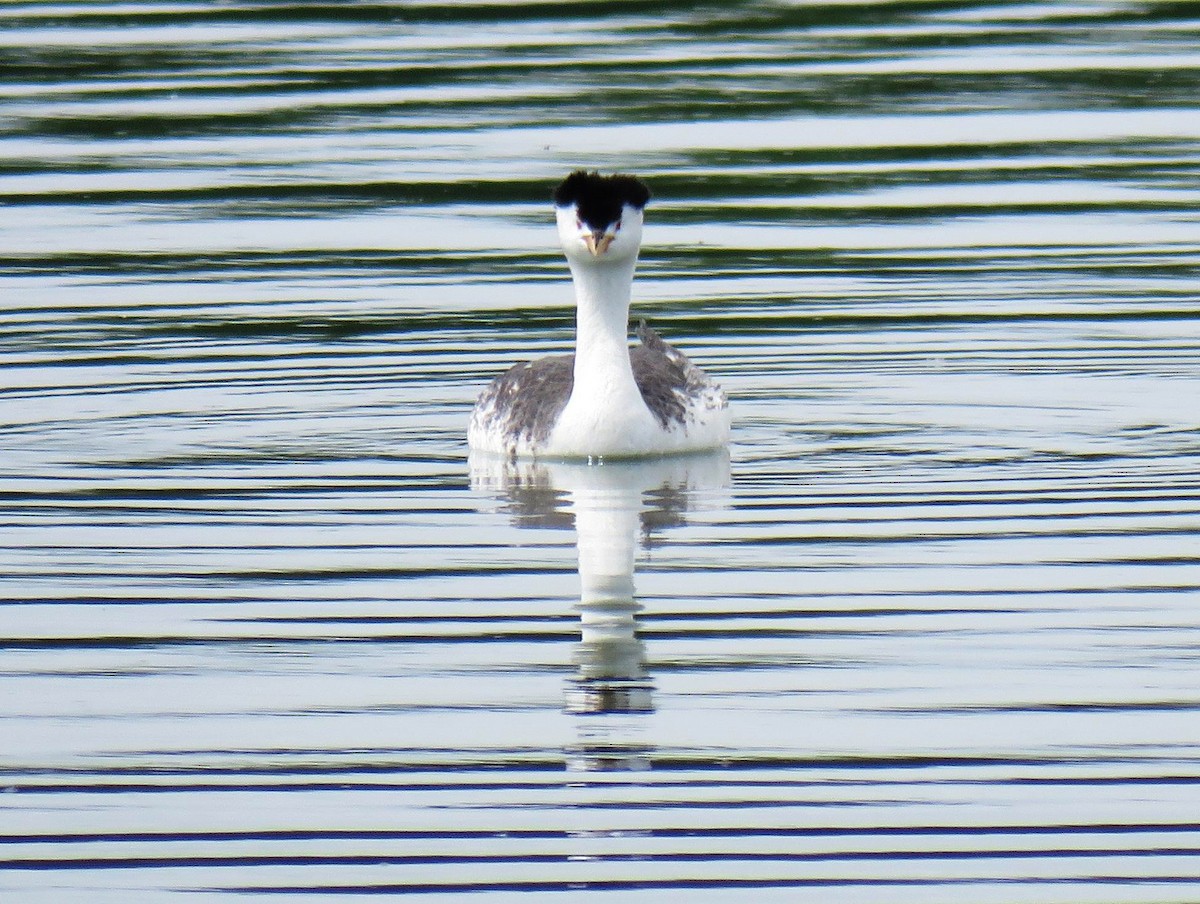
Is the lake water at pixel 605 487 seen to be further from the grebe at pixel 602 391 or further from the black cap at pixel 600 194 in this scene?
the black cap at pixel 600 194

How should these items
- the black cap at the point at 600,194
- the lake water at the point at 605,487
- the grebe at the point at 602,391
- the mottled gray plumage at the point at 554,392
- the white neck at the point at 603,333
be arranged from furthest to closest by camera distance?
Result: the mottled gray plumage at the point at 554,392
the white neck at the point at 603,333
the grebe at the point at 602,391
the black cap at the point at 600,194
the lake water at the point at 605,487

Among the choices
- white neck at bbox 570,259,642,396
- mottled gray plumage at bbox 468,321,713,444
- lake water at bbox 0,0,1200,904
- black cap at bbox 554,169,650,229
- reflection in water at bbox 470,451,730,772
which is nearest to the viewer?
lake water at bbox 0,0,1200,904

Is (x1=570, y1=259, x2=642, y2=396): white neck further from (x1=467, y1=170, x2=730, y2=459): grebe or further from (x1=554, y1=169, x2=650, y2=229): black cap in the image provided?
(x1=554, y1=169, x2=650, y2=229): black cap

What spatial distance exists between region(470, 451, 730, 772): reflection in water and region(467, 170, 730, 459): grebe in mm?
121

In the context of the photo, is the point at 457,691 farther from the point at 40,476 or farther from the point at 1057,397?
the point at 1057,397

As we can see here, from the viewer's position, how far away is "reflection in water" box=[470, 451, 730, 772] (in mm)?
8539

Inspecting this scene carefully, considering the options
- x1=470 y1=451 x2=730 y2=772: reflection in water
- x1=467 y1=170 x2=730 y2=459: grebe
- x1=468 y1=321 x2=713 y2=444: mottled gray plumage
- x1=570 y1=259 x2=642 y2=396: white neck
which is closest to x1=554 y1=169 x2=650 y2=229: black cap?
x1=467 y1=170 x2=730 y2=459: grebe

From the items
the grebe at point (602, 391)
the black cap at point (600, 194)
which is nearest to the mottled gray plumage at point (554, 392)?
the grebe at point (602, 391)

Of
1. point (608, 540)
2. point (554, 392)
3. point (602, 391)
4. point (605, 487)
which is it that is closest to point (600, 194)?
point (602, 391)

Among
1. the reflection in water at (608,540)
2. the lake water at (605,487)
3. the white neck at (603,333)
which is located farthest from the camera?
the white neck at (603,333)

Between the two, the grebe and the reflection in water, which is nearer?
the reflection in water

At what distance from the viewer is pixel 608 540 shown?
37.7ft

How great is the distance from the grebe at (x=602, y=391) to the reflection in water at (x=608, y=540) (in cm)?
12

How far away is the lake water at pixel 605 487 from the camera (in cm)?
768
